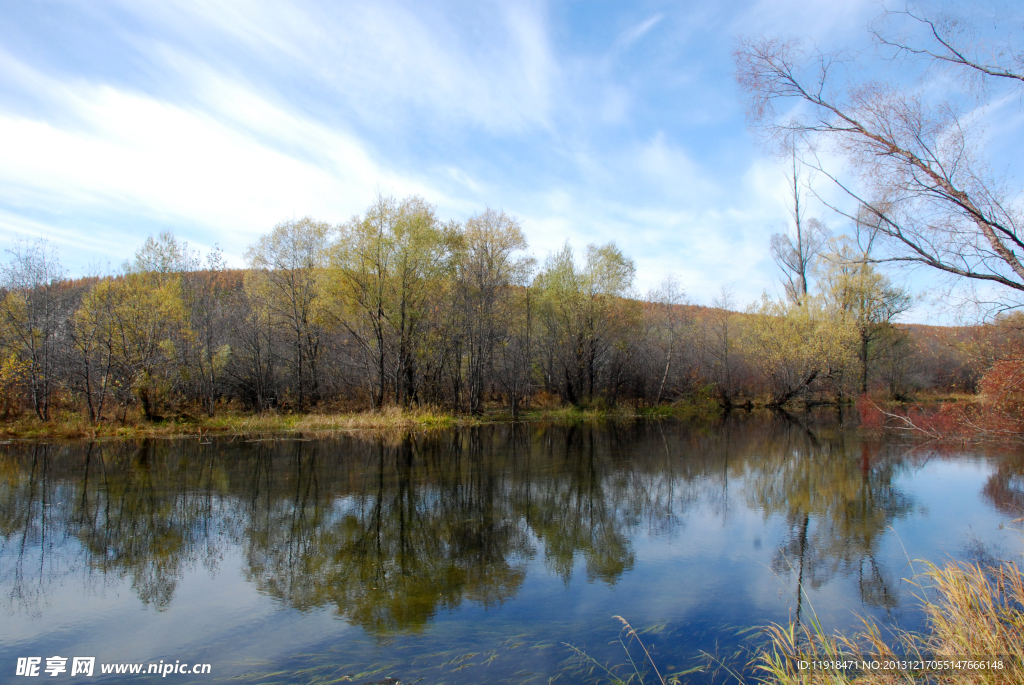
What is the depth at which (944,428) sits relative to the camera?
12.2m

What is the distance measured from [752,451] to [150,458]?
15955 millimetres

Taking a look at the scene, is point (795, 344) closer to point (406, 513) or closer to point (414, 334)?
point (414, 334)

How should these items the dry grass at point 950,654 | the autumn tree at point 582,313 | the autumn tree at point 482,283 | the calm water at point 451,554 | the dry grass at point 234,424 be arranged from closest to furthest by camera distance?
1. the dry grass at point 950,654
2. the calm water at point 451,554
3. the dry grass at point 234,424
4. the autumn tree at point 482,283
5. the autumn tree at point 582,313

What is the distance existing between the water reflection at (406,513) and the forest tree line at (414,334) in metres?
5.27

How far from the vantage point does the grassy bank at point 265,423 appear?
56.1 feet

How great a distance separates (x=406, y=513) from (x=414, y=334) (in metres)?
16.0

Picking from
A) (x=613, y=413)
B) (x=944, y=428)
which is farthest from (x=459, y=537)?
(x=613, y=413)

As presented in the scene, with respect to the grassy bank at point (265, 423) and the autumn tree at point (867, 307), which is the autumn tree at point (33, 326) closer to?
the grassy bank at point (265, 423)

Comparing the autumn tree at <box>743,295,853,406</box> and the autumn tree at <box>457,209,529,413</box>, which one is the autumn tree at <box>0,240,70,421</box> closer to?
the autumn tree at <box>457,209,529,413</box>

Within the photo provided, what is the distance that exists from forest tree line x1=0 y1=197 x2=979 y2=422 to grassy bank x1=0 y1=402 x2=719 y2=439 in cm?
80

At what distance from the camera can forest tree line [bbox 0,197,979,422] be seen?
1959 centimetres

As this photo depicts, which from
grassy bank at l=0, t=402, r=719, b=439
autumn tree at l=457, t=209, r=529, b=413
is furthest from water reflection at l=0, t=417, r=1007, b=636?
autumn tree at l=457, t=209, r=529, b=413

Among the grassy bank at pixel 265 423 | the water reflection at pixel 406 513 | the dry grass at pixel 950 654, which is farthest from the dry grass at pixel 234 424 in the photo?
the dry grass at pixel 950 654

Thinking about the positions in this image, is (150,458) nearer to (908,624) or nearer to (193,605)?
(193,605)
